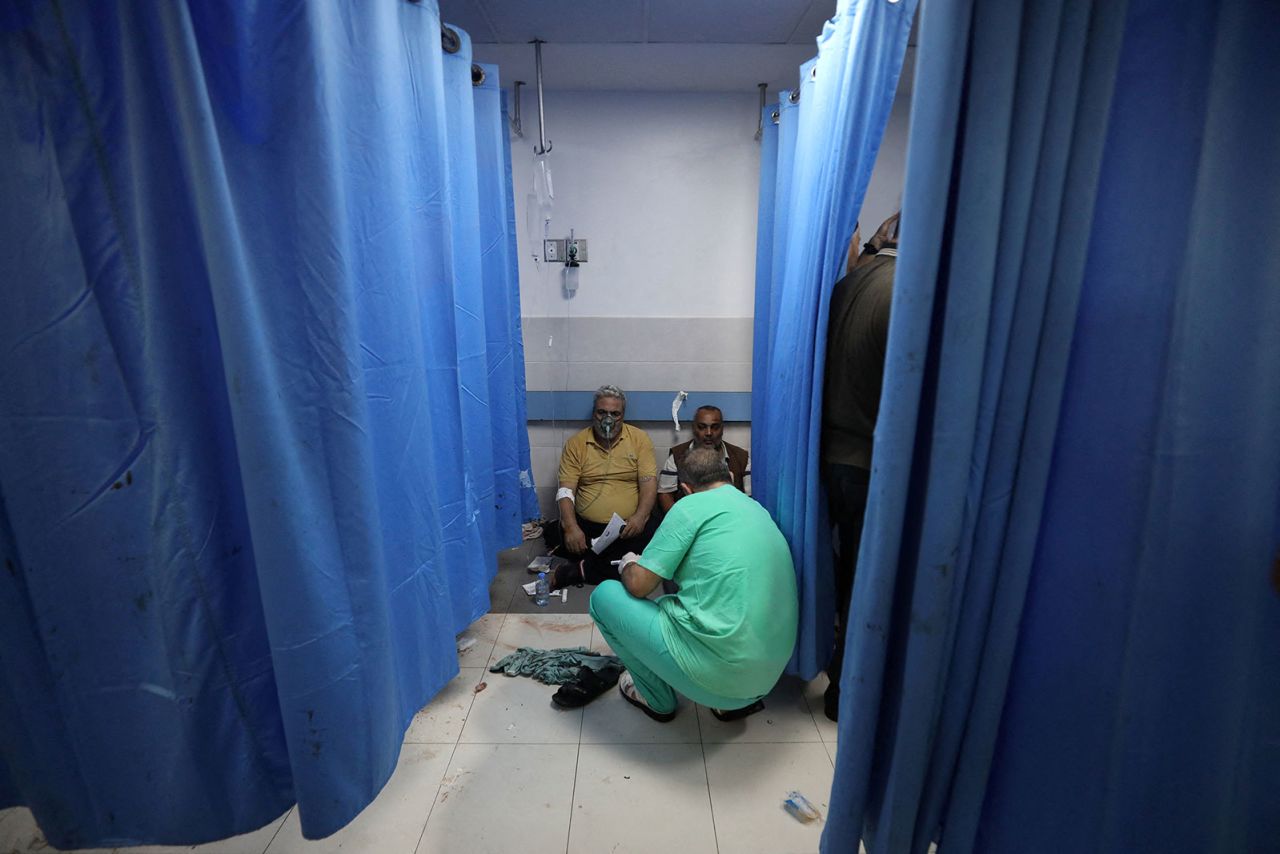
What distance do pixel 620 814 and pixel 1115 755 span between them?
1044 millimetres

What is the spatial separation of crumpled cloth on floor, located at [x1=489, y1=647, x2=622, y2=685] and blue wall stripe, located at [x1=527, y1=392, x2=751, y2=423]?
1.31 meters

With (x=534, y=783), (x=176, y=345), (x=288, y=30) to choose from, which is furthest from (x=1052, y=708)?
(x=288, y=30)

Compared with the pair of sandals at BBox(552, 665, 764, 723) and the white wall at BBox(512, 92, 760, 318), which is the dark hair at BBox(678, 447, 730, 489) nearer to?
the pair of sandals at BBox(552, 665, 764, 723)

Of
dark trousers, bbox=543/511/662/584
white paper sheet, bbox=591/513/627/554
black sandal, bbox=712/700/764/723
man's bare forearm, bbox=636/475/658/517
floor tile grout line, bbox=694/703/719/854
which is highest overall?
man's bare forearm, bbox=636/475/658/517

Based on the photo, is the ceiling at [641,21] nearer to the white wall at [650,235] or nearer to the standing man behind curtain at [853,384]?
the white wall at [650,235]

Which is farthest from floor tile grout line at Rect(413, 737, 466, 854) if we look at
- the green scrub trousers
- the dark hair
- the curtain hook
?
the curtain hook

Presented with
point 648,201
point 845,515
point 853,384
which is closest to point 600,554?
point 845,515

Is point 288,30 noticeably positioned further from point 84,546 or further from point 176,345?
point 84,546

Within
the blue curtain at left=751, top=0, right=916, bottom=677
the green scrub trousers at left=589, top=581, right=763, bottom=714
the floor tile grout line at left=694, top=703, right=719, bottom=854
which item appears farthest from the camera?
the green scrub trousers at left=589, top=581, right=763, bottom=714

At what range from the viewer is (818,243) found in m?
1.35

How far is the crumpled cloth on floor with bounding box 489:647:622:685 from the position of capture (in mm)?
1771

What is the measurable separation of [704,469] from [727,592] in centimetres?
36

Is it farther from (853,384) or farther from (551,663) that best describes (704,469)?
(551,663)

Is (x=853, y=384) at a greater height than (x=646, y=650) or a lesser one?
greater
